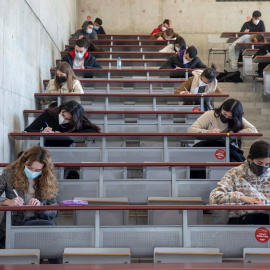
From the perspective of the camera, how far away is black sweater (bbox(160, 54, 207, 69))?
26.8ft

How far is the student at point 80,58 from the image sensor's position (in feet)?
25.4

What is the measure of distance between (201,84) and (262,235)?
347 cm

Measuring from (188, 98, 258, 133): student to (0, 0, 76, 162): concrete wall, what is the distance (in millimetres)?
1564

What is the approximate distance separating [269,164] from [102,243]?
137 cm

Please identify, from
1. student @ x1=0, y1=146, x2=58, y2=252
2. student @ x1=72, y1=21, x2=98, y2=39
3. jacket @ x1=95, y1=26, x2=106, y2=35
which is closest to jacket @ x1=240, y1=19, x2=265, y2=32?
jacket @ x1=95, y1=26, x2=106, y2=35

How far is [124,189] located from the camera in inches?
177

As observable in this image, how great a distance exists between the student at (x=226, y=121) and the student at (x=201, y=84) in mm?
1304

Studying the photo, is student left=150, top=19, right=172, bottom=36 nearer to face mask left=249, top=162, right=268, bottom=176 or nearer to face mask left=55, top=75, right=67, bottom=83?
face mask left=55, top=75, right=67, bottom=83

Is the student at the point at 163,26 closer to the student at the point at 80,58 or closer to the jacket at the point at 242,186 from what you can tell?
the student at the point at 80,58

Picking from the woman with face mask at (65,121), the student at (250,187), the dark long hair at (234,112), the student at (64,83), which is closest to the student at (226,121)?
the dark long hair at (234,112)

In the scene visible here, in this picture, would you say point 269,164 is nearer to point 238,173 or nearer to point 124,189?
point 238,173

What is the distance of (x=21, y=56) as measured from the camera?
19.9ft

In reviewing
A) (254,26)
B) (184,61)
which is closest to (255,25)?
(254,26)

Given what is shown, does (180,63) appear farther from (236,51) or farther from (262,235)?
(262,235)
